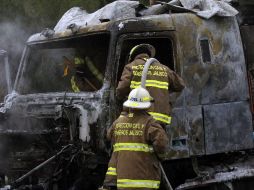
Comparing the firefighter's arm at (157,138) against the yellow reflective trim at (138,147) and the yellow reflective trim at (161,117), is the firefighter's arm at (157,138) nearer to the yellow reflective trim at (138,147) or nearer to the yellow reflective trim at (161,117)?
the yellow reflective trim at (138,147)

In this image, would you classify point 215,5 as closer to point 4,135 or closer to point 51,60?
point 51,60

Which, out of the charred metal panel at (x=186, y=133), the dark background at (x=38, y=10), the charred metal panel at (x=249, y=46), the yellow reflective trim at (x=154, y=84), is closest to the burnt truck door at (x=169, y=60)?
the charred metal panel at (x=186, y=133)

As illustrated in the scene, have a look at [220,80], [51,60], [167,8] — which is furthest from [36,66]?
[220,80]

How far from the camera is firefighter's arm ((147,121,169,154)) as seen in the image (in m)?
3.99

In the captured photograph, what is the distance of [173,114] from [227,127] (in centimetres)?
64

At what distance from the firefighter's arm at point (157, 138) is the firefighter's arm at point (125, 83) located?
74 centimetres

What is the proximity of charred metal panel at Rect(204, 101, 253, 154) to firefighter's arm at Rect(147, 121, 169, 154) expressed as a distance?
1270 millimetres

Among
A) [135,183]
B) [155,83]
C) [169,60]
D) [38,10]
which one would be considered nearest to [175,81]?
[155,83]

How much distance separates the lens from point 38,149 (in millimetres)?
5109

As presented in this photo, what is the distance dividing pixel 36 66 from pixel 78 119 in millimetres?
1439

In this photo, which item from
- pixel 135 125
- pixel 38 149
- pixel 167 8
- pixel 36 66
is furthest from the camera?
pixel 36 66

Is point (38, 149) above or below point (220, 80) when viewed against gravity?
below

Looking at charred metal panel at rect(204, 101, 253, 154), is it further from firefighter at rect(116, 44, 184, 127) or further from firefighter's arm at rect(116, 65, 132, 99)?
firefighter's arm at rect(116, 65, 132, 99)

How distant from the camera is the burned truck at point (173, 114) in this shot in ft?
16.3
